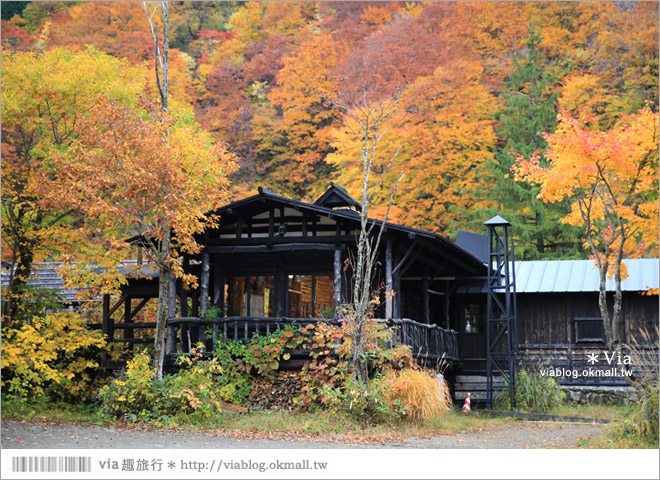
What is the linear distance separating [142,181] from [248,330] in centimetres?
502

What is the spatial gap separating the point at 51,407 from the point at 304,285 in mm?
7454

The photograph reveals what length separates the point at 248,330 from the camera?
20.0m

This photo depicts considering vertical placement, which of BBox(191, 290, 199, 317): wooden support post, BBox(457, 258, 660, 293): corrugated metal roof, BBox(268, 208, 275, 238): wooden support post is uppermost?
BBox(268, 208, 275, 238): wooden support post

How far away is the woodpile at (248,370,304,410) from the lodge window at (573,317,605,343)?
435 inches

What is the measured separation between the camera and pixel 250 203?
790 inches

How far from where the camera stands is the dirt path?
1317cm

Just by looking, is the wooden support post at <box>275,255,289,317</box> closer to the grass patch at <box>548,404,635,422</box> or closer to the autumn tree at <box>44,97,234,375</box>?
the autumn tree at <box>44,97,234,375</box>

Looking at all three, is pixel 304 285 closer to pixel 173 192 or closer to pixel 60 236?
pixel 173 192

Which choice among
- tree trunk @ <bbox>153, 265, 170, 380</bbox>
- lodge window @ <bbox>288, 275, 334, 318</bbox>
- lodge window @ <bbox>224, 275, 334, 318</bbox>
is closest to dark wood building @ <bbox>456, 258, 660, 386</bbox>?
lodge window @ <bbox>288, 275, 334, 318</bbox>

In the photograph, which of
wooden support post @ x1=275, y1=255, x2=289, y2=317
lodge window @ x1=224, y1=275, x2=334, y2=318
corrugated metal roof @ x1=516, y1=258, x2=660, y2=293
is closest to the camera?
wooden support post @ x1=275, y1=255, x2=289, y2=317

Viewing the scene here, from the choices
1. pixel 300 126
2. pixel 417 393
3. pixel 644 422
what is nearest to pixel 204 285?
pixel 417 393

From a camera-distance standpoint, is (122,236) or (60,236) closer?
(60,236)

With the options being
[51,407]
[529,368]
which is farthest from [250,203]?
[529,368]

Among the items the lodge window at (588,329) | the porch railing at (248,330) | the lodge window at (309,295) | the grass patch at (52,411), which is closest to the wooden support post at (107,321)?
the grass patch at (52,411)
